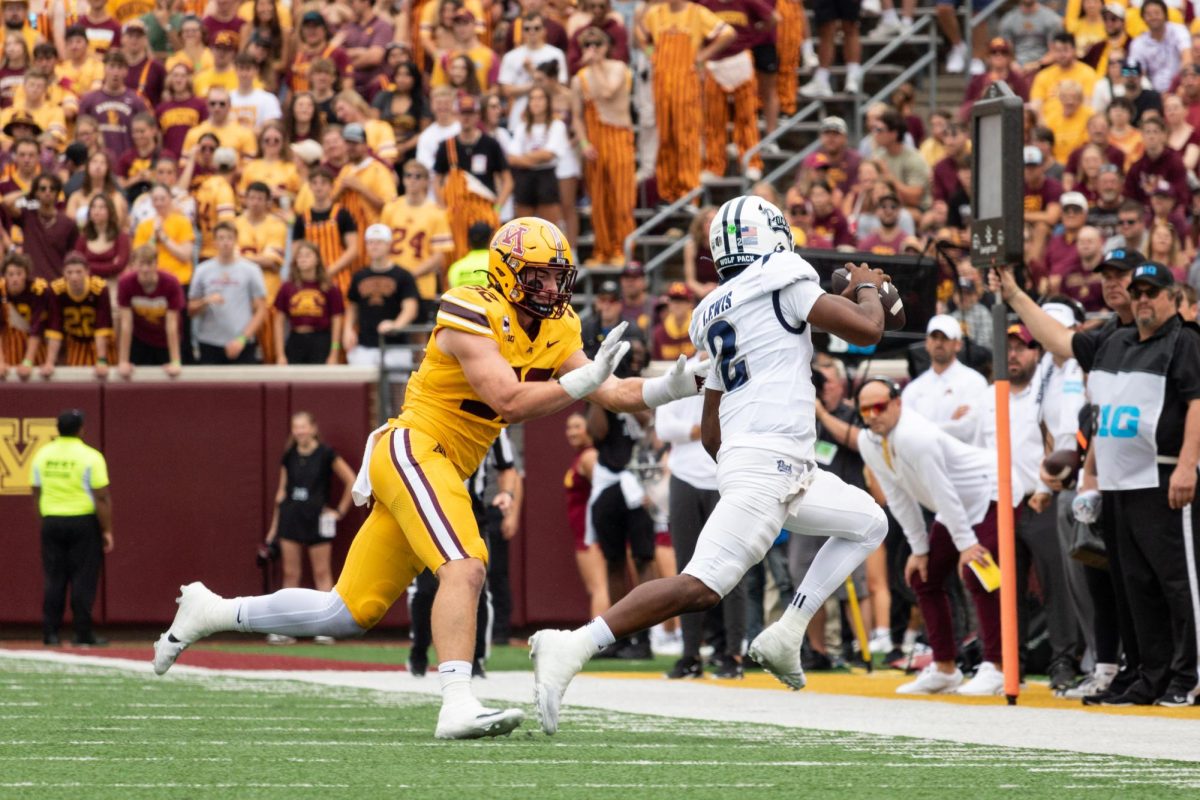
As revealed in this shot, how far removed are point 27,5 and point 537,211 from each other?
19.3 ft

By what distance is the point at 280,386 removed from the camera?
15562mm

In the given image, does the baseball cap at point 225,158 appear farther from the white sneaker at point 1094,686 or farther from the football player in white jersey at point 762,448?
the football player in white jersey at point 762,448

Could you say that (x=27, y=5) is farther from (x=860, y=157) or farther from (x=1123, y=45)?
(x=1123, y=45)

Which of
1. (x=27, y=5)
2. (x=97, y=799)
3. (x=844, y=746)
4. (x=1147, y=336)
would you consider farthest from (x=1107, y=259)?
(x=27, y=5)

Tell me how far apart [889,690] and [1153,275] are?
8.80ft

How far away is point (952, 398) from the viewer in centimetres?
1125

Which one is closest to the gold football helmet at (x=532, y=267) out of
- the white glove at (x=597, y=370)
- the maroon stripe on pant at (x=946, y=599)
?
the white glove at (x=597, y=370)

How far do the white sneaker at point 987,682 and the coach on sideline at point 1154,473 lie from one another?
0.98 metres

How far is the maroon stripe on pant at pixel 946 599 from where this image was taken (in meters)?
10.1

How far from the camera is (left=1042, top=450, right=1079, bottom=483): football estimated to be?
999 centimetres

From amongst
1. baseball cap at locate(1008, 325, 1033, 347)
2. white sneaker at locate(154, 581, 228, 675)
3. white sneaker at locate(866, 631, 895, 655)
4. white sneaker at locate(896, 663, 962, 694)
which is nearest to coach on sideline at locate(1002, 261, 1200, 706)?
white sneaker at locate(896, 663, 962, 694)

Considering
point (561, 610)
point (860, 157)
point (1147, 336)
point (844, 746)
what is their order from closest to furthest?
point (844, 746), point (1147, 336), point (561, 610), point (860, 157)

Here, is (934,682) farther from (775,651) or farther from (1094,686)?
(775,651)

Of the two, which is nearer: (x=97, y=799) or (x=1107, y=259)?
(x=97, y=799)
